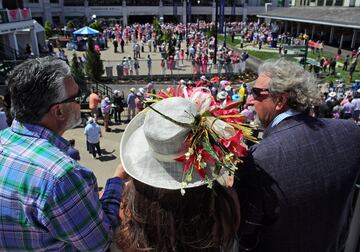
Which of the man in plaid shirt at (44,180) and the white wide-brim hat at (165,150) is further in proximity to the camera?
the man in plaid shirt at (44,180)

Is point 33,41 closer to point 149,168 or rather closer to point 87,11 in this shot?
point 149,168

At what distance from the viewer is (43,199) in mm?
1525

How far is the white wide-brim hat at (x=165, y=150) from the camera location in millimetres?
1351

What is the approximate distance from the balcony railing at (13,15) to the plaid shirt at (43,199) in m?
23.5

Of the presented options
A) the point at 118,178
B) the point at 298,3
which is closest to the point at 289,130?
the point at 118,178

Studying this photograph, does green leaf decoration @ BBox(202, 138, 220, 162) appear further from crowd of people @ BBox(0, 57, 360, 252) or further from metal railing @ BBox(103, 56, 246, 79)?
metal railing @ BBox(103, 56, 246, 79)

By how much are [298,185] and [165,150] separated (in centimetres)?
84

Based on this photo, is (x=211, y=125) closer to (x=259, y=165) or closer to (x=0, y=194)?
(x=259, y=165)

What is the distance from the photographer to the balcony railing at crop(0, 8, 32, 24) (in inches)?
840

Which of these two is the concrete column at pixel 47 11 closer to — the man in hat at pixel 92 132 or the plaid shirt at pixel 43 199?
the man in hat at pixel 92 132

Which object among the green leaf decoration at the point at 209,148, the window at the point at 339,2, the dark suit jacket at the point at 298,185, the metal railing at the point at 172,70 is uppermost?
the window at the point at 339,2

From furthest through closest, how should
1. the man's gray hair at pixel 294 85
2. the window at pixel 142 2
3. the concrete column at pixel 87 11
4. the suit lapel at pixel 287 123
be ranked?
the window at pixel 142 2, the concrete column at pixel 87 11, the man's gray hair at pixel 294 85, the suit lapel at pixel 287 123

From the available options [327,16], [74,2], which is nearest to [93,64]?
[327,16]

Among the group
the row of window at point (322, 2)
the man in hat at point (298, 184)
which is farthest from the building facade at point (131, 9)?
the man in hat at point (298, 184)
